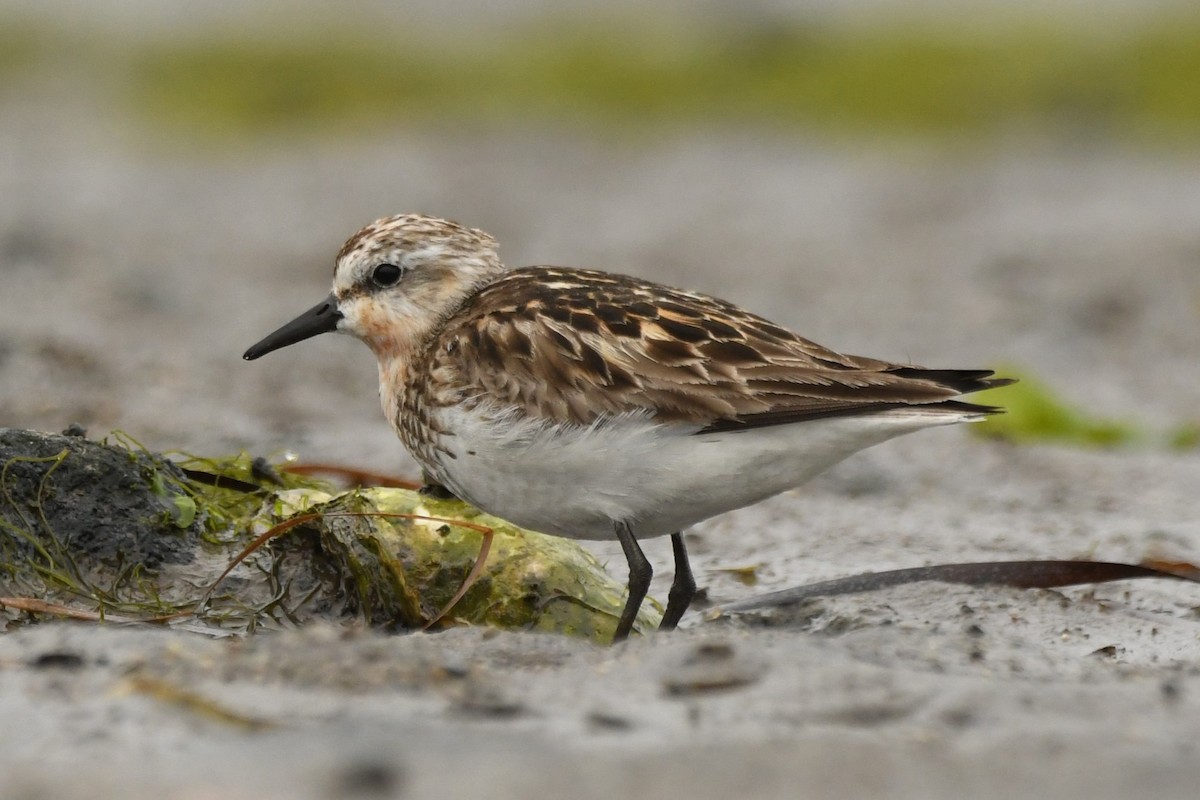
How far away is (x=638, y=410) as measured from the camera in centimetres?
476

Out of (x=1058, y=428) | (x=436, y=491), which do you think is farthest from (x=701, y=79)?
(x=436, y=491)

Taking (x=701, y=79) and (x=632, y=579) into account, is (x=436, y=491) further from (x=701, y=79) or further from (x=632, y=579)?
(x=701, y=79)

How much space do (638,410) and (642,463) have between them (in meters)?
0.15

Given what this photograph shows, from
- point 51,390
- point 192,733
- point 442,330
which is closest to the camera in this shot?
point 192,733

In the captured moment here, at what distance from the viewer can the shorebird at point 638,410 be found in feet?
15.5

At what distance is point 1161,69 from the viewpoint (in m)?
16.9

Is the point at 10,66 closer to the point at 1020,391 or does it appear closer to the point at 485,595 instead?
the point at 1020,391

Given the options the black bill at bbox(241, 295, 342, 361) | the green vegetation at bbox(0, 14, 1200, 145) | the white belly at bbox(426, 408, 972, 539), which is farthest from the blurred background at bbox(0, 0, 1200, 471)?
the white belly at bbox(426, 408, 972, 539)

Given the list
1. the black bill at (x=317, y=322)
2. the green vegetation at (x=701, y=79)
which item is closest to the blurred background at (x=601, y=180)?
the green vegetation at (x=701, y=79)

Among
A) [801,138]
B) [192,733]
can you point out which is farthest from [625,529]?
[801,138]

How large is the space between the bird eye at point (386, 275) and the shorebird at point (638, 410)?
468 mm

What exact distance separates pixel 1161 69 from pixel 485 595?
13936 millimetres

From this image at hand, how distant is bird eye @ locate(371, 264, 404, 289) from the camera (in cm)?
560

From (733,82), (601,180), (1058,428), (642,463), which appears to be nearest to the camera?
(642,463)
